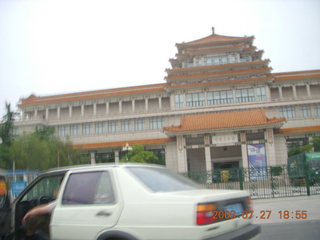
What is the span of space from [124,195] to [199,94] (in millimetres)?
33208

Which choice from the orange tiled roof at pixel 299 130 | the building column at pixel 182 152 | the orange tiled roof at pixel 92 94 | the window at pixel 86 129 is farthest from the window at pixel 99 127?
the orange tiled roof at pixel 299 130

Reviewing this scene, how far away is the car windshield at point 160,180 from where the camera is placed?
11.3ft

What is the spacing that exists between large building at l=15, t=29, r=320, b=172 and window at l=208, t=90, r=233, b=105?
120 mm

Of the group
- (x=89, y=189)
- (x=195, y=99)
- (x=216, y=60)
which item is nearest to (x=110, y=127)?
(x=195, y=99)

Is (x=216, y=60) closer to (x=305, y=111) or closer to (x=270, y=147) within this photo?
(x=305, y=111)

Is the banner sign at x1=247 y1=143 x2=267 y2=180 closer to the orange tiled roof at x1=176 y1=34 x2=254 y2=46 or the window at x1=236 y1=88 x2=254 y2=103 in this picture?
the window at x1=236 y1=88 x2=254 y2=103

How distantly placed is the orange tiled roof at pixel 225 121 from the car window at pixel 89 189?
83.0 feet

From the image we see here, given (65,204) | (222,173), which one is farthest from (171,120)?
(65,204)

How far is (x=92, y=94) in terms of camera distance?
4169cm

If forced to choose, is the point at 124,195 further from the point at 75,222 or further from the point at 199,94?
the point at 199,94

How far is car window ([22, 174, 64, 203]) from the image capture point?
194 inches

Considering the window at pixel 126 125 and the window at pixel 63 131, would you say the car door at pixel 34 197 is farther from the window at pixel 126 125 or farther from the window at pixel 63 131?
the window at pixel 63 131

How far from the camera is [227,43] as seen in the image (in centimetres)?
3862

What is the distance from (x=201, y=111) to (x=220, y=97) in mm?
3075
